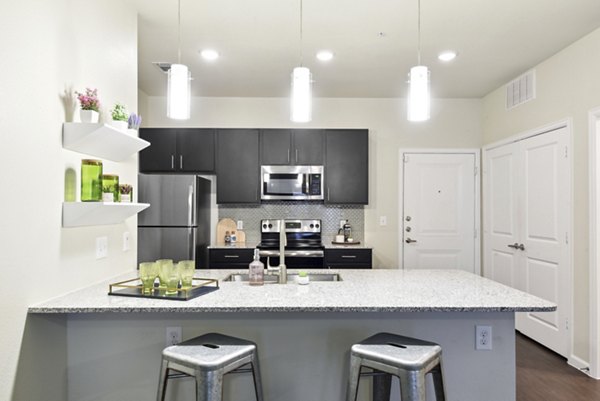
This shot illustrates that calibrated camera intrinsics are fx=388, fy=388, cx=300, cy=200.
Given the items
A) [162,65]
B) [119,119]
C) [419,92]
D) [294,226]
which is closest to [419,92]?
[419,92]

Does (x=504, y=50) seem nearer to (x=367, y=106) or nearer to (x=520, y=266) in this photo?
(x=367, y=106)

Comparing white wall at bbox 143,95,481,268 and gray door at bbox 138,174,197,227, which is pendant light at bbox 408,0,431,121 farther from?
white wall at bbox 143,95,481,268

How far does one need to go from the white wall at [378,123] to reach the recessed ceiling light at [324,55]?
1.21 meters

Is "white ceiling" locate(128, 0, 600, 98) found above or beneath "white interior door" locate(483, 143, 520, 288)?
above

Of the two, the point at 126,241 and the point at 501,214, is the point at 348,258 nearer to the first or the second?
the point at 501,214

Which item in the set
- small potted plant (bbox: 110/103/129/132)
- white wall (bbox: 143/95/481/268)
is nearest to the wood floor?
white wall (bbox: 143/95/481/268)

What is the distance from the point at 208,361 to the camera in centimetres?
152

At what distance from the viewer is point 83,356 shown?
194 centimetres

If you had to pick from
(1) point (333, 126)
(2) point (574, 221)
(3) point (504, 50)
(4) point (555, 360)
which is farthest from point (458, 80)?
(4) point (555, 360)

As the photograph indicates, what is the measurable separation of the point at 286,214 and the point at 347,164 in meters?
0.94

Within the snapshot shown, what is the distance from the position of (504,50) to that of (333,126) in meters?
1.95

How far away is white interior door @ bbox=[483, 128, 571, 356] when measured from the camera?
10.7 feet

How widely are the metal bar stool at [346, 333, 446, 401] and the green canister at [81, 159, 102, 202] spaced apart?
4.75ft

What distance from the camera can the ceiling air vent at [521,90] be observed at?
3.70 metres
